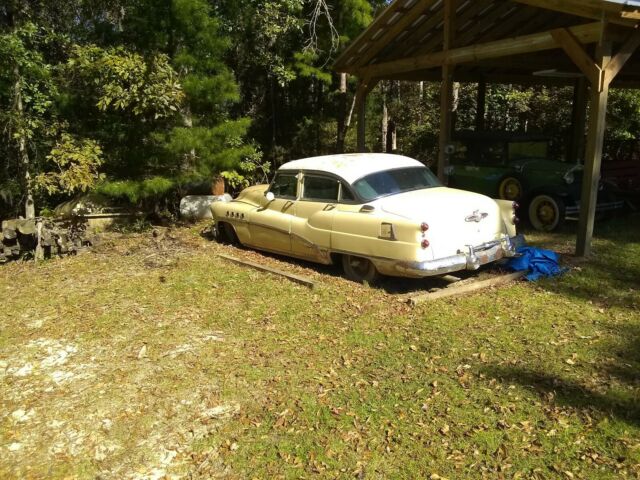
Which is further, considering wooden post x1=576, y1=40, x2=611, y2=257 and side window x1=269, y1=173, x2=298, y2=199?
side window x1=269, y1=173, x2=298, y2=199

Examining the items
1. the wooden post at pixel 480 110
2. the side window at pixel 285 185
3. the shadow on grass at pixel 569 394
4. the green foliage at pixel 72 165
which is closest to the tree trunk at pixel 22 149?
the green foliage at pixel 72 165

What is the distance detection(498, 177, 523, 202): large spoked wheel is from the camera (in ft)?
33.5

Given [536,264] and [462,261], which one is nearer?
[462,261]

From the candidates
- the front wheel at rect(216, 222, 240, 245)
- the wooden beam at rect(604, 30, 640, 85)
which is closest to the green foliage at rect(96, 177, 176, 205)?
the front wheel at rect(216, 222, 240, 245)

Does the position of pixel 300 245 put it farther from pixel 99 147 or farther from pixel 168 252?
pixel 99 147

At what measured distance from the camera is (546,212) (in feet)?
31.7

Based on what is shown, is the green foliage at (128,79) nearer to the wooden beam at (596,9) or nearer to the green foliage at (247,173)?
the green foliage at (247,173)

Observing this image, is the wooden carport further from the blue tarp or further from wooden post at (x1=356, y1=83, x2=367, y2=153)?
the blue tarp

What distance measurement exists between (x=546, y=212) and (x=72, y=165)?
8.27 m

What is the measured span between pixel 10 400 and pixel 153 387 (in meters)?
1.06

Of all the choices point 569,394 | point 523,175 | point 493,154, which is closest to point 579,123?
point 493,154

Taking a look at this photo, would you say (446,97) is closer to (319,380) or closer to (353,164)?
(353,164)

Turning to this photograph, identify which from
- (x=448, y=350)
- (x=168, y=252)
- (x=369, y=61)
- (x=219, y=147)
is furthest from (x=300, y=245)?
(x=369, y=61)

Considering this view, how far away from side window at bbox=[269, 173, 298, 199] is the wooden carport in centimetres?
369
